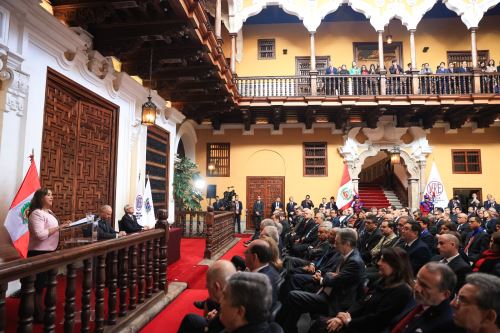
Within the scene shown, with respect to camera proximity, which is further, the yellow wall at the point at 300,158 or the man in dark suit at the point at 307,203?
the yellow wall at the point at 300,158

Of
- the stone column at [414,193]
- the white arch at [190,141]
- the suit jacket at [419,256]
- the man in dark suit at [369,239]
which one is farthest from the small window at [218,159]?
the suit jacket at [419,256]

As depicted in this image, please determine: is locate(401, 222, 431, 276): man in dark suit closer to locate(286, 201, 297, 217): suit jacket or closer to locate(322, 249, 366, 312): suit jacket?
locate(322, 249, 366, 312): suit jacket

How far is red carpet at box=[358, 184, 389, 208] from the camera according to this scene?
572 inches

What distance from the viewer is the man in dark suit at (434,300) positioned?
211cm

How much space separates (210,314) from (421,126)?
496 inches

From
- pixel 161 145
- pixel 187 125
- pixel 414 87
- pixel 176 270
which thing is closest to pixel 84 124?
pixel 176 270

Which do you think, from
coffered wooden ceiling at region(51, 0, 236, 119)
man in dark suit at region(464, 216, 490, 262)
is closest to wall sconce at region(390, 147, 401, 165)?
coffered wooden ceiling at region(51, 0, 236, 119)

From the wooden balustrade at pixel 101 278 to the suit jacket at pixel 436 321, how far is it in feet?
7.35

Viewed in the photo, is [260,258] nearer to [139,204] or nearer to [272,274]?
[272,274]

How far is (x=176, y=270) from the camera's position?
19.1ft

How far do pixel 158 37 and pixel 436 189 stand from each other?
33.7 feet

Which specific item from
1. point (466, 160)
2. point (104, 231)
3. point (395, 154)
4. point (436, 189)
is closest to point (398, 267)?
point (104, 231)

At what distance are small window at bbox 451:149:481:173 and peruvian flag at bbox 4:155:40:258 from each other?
13448mm

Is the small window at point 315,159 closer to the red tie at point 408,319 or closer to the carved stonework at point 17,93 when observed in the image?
the carved stonework at point 17,93
